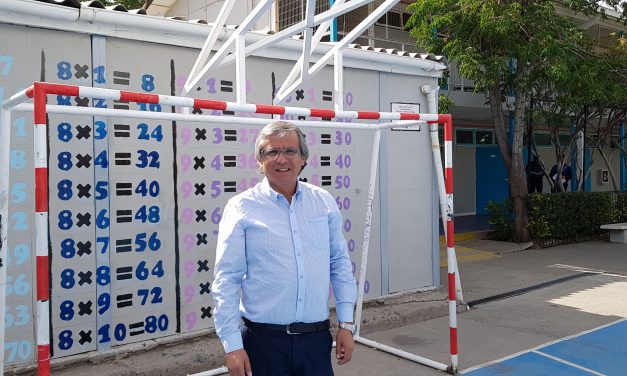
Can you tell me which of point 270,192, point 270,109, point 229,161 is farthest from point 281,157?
point 229,161

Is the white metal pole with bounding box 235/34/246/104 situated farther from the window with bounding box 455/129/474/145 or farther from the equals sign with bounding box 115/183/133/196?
the window with bounding box 455/129/474/145

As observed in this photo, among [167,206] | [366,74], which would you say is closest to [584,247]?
[366,74]

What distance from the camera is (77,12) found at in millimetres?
4340

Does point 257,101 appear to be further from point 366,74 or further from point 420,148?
point 420,148

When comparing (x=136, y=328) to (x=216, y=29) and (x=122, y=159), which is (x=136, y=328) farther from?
(x=216, y=29)

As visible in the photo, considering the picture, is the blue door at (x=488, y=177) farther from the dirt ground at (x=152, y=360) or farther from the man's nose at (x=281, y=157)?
the man's nose at (x=281, y=157)

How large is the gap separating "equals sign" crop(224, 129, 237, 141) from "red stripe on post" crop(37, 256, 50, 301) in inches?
117

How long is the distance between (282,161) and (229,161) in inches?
116

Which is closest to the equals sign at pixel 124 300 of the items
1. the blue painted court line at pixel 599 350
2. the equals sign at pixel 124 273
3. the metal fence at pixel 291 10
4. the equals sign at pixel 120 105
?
the equals sign at pixel 124 273

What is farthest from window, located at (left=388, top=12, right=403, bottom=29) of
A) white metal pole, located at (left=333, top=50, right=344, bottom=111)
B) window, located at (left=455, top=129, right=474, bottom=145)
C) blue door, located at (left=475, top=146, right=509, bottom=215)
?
white metal pole, located at (left=333, top=50, right=344, bottom=111)

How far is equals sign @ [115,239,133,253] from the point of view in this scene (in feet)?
15.3

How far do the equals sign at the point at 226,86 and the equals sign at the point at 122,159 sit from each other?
1150 millimetres

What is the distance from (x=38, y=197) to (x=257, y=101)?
3342 mm

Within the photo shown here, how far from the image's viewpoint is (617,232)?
12.0 metres
